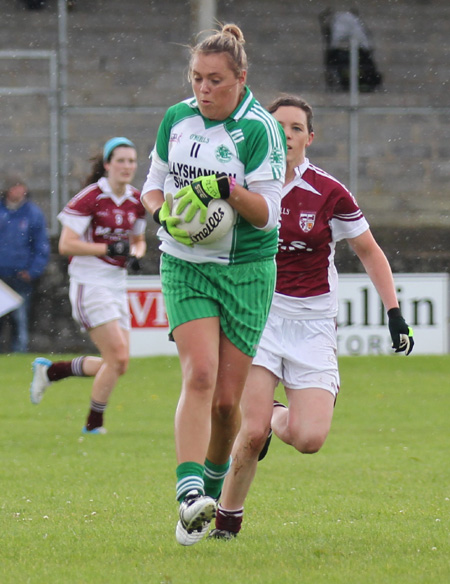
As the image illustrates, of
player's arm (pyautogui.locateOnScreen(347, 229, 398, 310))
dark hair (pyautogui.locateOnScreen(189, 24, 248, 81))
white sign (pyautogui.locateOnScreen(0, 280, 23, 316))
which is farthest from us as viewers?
white sign (pyautogui.locateOnScreen(0, 280, 23, 316))

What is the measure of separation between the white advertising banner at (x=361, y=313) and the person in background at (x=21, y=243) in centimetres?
146

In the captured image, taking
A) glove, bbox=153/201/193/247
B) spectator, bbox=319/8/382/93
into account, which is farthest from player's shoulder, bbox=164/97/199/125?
spectator, bbox=319/8/382/93

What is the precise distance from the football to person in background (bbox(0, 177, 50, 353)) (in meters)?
11.1

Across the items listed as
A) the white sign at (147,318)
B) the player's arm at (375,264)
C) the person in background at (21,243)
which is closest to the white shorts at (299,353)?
the player's arm at (375,264)

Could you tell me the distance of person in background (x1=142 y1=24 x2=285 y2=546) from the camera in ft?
15.4

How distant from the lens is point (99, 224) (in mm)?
9727

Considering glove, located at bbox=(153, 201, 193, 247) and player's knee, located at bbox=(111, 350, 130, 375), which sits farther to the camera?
player's knee, located at bbox=(111, 350, 130, 375)

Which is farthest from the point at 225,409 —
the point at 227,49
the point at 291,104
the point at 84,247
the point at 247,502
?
the point at 84,247

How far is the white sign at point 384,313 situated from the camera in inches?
602

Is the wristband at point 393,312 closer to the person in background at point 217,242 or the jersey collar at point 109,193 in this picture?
the person in background at point 217,242

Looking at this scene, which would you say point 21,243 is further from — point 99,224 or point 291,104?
point 291,104

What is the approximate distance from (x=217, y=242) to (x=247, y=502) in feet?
7.57

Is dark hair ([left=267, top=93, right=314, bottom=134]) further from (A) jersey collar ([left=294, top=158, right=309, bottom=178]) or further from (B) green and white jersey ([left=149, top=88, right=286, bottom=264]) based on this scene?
(B) green and white jersey ([left=149, top=88, right=286, bottom=264])

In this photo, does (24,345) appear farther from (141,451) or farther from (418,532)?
(418,532)
